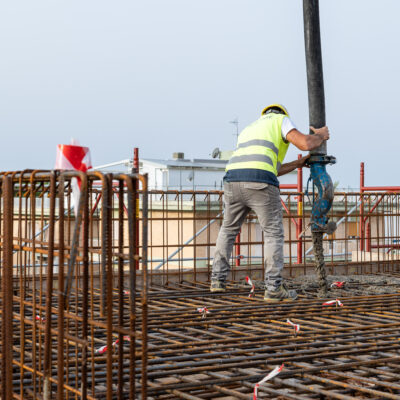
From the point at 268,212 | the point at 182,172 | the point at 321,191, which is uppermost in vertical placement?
the point at 182,172

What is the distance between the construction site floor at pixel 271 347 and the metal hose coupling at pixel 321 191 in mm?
782

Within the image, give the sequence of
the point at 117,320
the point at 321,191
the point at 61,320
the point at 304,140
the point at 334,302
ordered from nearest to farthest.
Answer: the point at 61,320 < the point at 117,320 < the point at 334,302 < the point at 304,140 < the point at 321,191

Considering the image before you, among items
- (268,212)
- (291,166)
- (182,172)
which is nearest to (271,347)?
(268,212)

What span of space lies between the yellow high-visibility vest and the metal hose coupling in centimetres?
41

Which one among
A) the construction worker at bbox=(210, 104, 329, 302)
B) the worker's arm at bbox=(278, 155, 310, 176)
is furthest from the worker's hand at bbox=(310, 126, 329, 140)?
the worker's arm at bbox=(278, 155, 310, 176)

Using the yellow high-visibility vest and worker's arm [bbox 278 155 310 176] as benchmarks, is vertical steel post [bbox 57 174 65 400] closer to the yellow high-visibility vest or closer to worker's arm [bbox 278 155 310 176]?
the yellow high-visibility vest

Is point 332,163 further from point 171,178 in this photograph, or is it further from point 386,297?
point 171,178

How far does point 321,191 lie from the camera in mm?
7301

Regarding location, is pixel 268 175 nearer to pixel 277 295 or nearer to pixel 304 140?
pixel 304 140

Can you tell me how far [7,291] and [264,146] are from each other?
4.03 m

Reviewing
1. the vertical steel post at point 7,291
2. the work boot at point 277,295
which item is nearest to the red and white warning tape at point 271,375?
the vertical steel post at point 7,291

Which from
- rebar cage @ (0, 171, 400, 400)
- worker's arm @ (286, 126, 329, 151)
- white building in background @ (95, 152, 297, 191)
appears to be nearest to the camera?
rebar cage @ (0, 171, 400, 400)

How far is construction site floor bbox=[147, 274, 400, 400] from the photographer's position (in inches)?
153

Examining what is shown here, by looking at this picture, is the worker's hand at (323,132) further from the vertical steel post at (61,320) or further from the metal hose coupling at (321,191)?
the vertical steel post at (61,320)
